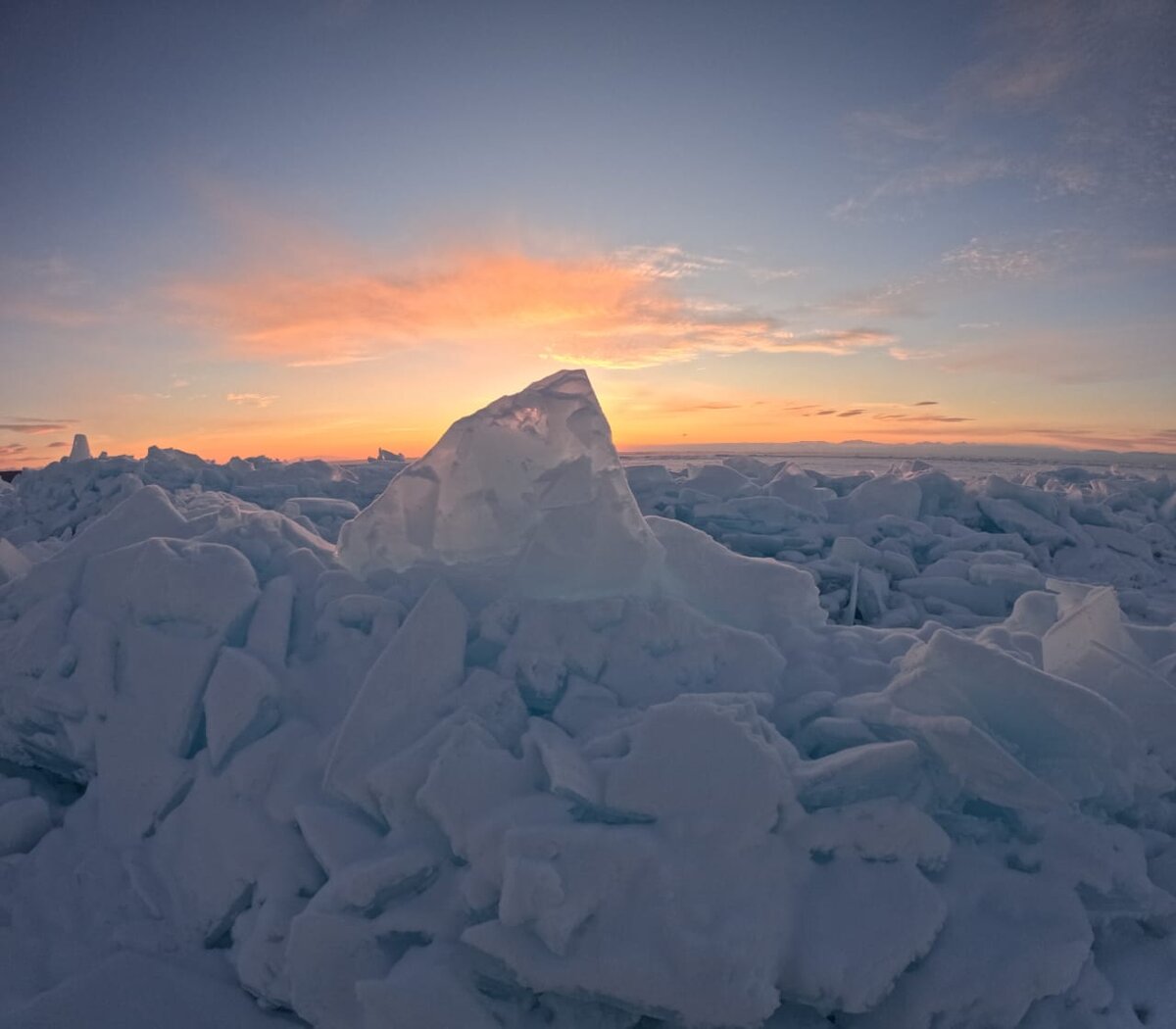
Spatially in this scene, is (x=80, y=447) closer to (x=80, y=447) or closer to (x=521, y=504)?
(x=80, y=447)

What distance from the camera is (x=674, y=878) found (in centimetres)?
191

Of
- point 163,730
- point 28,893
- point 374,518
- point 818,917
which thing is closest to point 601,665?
point 818,917

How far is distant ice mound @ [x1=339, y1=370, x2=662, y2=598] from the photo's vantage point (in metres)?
3.14

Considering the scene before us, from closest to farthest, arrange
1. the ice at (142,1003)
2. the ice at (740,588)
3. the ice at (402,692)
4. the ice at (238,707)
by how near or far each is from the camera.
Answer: the ice at (142,1003)
the ice at (402,692)
the ice at (238,707)
the ice at (740,588)

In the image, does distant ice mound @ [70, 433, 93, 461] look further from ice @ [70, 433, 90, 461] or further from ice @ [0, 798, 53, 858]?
ice @ [0, 798, 53, 858]

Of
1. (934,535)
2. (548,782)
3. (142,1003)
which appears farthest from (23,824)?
(934,535)

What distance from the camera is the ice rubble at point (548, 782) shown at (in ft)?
6.14

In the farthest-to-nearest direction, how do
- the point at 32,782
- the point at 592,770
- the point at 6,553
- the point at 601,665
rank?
the point at 6,553 → the point at 32,782 → the point at 601,665 → the point at 592,770

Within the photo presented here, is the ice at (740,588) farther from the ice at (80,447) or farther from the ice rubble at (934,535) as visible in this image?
the ice at (80,447)

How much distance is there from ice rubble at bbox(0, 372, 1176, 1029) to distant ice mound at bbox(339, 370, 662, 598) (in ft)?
0.05

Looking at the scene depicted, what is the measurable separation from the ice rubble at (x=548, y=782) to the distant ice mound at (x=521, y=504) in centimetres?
2

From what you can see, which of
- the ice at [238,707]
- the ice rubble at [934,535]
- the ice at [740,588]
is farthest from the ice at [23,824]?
the ice rubble at [934,535]

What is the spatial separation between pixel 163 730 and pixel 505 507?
1.62 m

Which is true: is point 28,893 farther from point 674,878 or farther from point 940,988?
point 940,988
